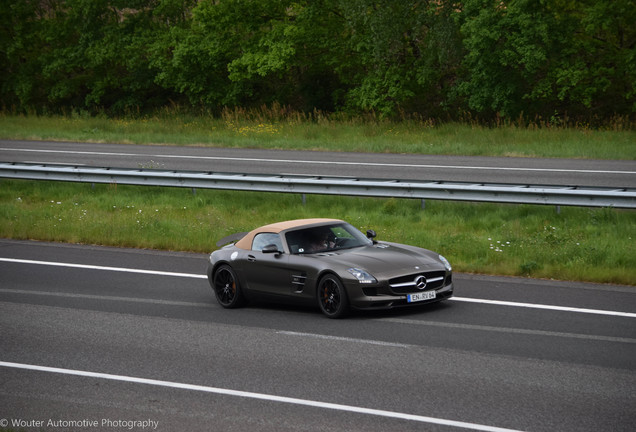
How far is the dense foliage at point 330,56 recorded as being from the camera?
32469 mm

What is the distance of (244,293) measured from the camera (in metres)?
12.2

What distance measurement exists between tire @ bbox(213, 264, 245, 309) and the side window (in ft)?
1.69

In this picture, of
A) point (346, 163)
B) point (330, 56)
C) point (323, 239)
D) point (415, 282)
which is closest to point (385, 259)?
point (415, 282)

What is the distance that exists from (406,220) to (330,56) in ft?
77.0

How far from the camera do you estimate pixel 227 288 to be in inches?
486

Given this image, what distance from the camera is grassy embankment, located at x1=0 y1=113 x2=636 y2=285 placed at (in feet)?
47.6

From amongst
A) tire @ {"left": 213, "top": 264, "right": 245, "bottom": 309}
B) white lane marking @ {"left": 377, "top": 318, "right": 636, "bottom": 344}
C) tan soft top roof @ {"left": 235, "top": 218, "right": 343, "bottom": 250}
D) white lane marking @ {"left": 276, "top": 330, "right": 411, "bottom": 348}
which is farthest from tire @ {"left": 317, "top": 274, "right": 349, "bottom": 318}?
tire @ {"left": 213, "top": 264, "right": 245, "bottom": 309}

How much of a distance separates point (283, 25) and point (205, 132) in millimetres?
6837

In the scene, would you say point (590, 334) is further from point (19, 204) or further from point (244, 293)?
point (19, 204)

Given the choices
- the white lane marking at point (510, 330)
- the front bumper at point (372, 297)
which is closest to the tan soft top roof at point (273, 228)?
the front bumper at point (372, 297)

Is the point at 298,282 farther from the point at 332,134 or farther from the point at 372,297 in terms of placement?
the point at 332,134

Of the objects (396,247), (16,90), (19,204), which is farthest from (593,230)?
(16,90)

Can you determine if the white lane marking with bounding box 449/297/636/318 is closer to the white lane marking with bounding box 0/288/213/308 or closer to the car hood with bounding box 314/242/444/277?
the car hood with bounding box 314/242/444/277

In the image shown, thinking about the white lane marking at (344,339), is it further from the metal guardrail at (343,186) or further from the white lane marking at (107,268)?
the metal guardrail at (343,186)
